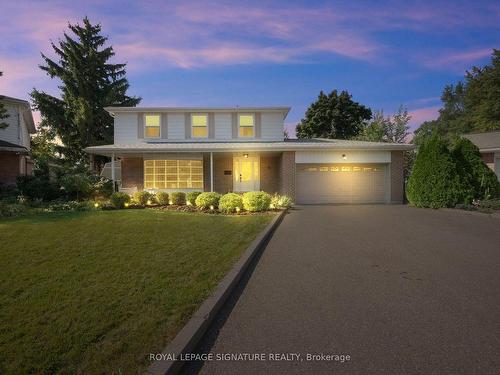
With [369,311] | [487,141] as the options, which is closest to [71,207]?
[369,311]

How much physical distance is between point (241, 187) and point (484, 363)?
53.0 ft

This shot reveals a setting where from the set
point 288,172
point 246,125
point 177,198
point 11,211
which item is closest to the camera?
point 11,211

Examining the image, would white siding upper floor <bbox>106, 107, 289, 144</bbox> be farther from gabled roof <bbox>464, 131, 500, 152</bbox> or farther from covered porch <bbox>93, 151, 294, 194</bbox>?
gabled roof <bbox>464, 131, 500, 152</bbox>

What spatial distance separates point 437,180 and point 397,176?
2994 millimetres

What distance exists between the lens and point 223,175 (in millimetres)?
18406

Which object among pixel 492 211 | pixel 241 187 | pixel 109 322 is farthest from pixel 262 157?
pixel 109 322

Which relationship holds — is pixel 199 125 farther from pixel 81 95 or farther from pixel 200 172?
pixel 81 95

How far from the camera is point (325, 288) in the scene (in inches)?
166

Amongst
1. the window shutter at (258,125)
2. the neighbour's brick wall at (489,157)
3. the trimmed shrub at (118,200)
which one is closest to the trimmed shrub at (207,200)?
the trimmed shrub at (118,200)

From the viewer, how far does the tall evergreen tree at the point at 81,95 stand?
26984mm

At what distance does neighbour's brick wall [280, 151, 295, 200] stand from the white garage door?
904mm

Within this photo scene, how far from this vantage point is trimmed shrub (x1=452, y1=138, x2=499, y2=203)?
1395cm

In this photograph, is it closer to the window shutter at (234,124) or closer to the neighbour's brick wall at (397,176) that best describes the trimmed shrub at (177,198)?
the window shutter at (234,124)

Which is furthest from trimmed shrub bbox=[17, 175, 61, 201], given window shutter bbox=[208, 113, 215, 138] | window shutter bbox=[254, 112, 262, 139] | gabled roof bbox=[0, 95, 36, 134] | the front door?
window shutter bbox=[254, 112, 262, 139]
